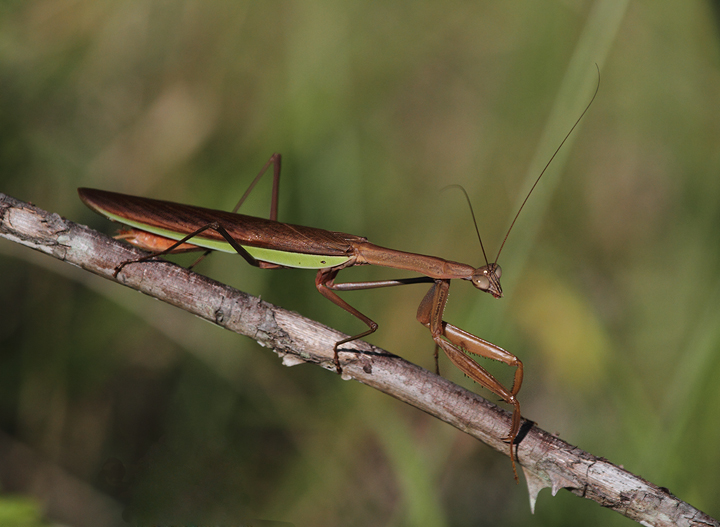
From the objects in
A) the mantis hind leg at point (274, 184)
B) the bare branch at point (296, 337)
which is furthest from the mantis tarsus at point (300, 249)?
the mantis hind leg at point (274, 184)

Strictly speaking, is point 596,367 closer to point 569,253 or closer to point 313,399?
point 569,253

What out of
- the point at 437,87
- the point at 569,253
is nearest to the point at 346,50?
the point at 437,87

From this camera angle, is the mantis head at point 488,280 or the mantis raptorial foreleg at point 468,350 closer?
the mantis raptorial foreleg at point 468,350

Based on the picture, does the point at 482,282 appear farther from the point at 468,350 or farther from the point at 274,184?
the point at 274,184

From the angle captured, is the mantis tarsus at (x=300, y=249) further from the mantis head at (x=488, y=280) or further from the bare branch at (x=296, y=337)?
the bare branch at (x=296, y=337)

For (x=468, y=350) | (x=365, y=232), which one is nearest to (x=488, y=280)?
(x=468, y=350)

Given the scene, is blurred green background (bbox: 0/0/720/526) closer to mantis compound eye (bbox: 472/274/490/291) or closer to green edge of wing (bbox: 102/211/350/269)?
mantis compound eye (bbox: 472/274/490/291)
